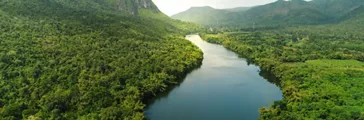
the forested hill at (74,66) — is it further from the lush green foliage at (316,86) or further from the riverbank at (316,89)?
the riverbank at (316,89)

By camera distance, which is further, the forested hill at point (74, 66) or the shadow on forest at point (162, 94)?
the shadow on forest at point (162, 94)

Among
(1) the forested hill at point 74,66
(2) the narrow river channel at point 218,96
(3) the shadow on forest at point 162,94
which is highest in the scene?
(1) the forested hill at point 74,66

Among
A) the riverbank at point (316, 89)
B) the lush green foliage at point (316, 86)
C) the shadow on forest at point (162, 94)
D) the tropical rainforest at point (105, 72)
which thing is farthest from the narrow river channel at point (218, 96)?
the lush green foliage at point (316, 86)

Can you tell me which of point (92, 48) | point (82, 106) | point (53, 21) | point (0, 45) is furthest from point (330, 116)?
point (53, 21)

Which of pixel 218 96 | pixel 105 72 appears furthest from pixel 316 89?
pixel 105 72

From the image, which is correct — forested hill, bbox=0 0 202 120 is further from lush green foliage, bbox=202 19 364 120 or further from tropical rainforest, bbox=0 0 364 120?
lush green foliage, bbox=202 19 364 120

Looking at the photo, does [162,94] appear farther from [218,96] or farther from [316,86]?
[316,86]

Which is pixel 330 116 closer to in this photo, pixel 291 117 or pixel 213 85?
pixel 291 117

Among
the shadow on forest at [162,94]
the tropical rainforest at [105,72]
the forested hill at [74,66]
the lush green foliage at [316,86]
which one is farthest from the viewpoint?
the shadow on forest at [162,94]
